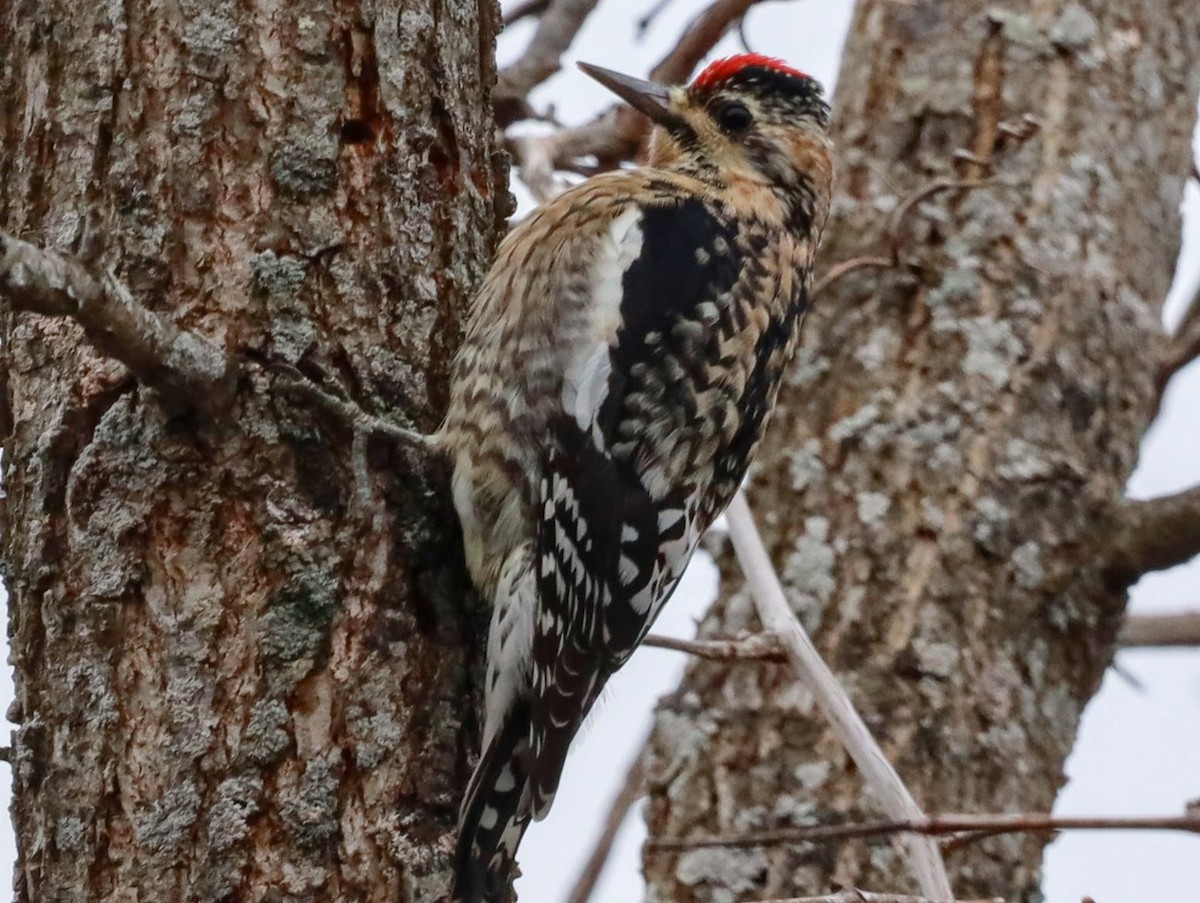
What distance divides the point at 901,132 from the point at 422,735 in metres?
2.53

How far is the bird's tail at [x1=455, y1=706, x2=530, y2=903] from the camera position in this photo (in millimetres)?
2209

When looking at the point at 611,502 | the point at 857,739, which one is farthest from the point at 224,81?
the point at 857,739

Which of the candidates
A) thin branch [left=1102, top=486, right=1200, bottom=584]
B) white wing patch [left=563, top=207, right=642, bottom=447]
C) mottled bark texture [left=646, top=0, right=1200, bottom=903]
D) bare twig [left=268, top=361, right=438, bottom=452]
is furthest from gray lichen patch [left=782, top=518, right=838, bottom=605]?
bare twig [left=268, top=361, right=438, bottom=452]

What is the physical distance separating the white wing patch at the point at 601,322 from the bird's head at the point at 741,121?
51 cm

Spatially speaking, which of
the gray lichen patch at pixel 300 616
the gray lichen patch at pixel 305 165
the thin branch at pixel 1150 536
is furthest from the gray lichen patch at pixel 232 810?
the thin branch at pixel 1150 536

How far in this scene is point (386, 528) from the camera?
235cm

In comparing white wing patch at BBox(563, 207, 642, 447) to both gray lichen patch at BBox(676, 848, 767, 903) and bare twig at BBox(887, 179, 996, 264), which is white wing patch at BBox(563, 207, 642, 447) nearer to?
bare twig at BBox(887, 179, 996, 264)

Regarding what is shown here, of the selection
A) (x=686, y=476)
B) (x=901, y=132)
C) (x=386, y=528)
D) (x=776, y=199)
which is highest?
(x=901, y=132)

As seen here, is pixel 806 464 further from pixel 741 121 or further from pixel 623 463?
pixel 623 463

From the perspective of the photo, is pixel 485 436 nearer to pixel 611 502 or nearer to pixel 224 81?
pixel 611 502

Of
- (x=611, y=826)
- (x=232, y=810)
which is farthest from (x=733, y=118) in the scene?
(x=232, y=810)

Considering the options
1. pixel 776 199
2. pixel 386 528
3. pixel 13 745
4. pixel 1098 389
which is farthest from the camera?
pixel 1098 389

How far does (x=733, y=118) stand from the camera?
3.53 m

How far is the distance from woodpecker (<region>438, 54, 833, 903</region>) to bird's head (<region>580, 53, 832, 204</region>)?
134 mm
